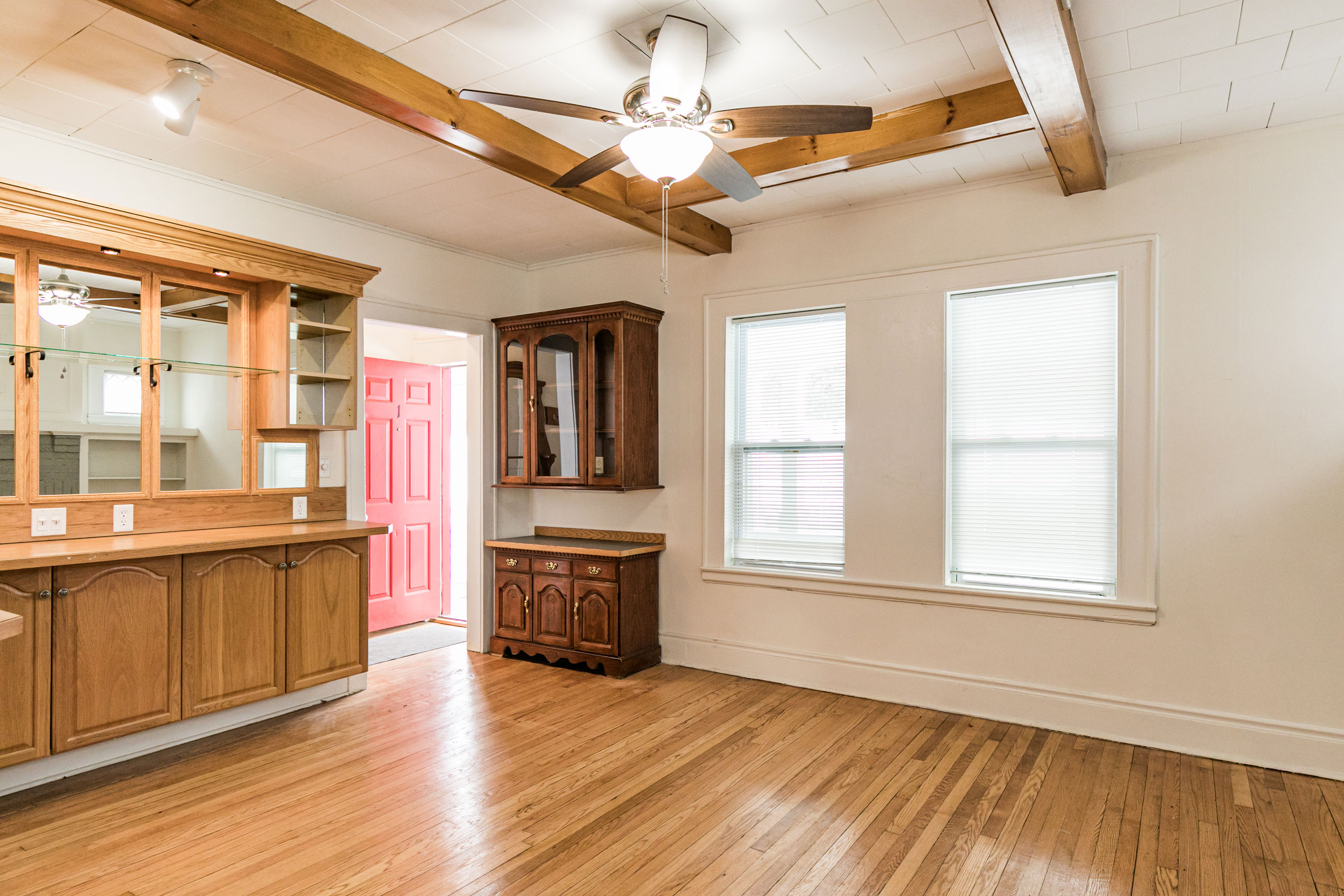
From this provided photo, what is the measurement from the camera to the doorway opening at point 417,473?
5.70m

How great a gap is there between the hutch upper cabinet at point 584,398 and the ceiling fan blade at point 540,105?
7.22 ft

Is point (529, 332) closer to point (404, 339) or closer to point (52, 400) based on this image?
point (404, 339)

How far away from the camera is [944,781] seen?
3.02 metres

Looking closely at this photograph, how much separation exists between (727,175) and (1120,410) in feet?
6.91

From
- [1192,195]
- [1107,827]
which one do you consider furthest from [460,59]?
[1107,827]

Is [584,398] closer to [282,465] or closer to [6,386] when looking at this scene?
[282,465]

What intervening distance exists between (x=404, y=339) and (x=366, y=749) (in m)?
3.85

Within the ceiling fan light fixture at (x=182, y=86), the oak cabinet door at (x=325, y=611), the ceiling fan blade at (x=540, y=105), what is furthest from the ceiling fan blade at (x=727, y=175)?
the oak cabinet door at (x=325, y=611)

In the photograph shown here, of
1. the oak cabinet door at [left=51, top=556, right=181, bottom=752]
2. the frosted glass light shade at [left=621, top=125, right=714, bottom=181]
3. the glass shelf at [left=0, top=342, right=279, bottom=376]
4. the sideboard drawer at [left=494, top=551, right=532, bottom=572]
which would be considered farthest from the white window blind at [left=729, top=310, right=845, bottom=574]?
the oak cabinet door at [left=51, top=556, right=181, bottom=752]

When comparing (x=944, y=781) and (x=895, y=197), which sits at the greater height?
(x=895, y=197)

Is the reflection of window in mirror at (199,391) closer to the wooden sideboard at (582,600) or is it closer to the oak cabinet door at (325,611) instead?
the oak cabinet door at (325,611)

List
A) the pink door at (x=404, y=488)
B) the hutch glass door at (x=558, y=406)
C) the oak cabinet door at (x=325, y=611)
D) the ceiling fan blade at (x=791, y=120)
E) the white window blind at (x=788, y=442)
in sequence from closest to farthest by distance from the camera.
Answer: the ceiling fan blade at (x=791, y=120) < the oak cabinet door at (x=325, y=611) < the white window blind at (x=788, y=442) < the hutch glass door at (x=558, y=406) < the pink door at (x=404, y=488)

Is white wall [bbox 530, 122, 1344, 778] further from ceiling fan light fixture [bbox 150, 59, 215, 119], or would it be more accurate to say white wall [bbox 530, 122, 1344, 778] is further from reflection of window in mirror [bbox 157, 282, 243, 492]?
reflection of window in mirror [bbox 157, 282, 243, 492]

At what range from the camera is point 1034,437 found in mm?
3699
